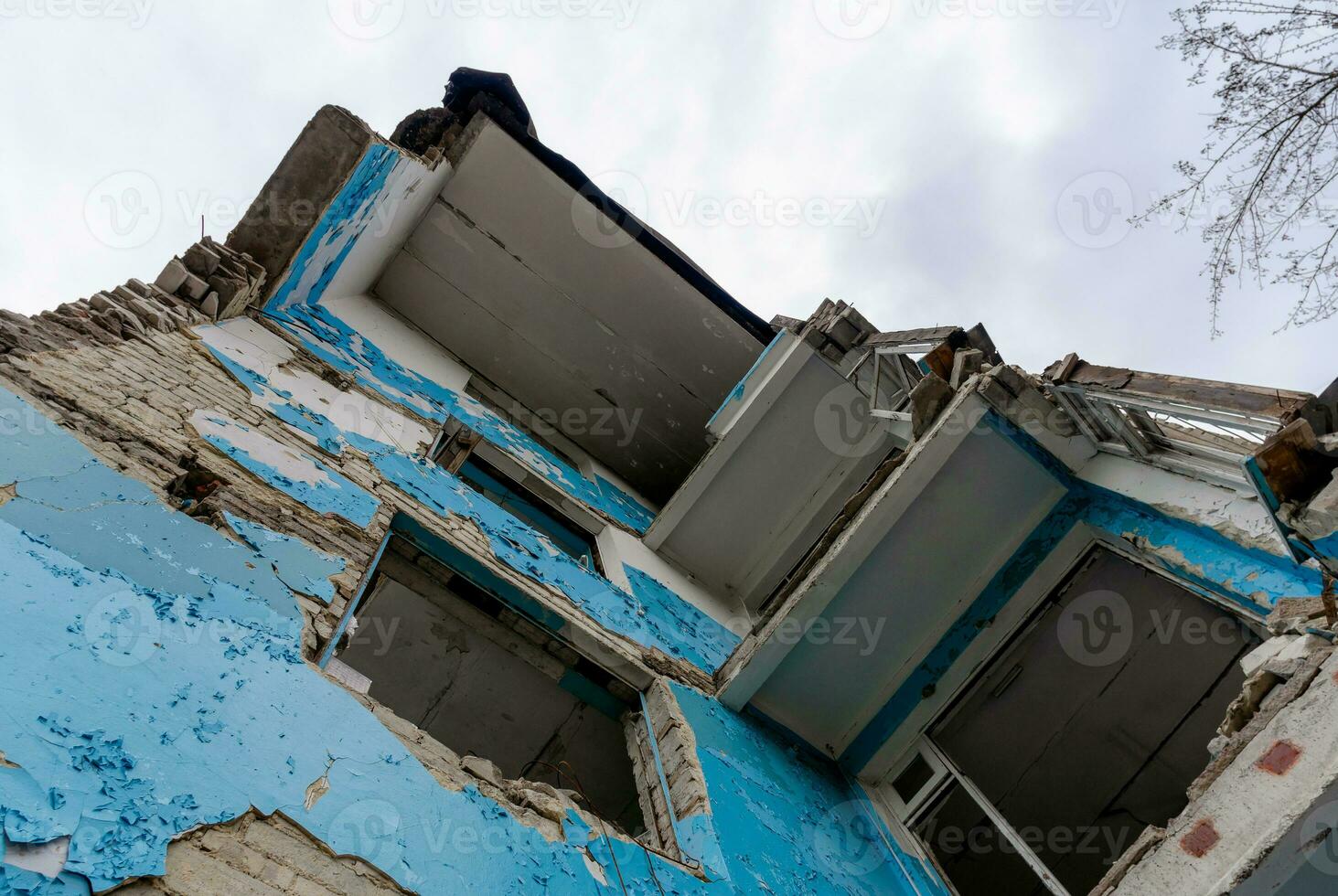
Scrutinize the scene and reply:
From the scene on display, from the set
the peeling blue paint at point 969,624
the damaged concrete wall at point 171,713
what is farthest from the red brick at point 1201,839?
the peeling blue paint at point 969,624

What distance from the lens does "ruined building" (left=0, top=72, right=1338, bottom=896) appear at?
250 centimetres

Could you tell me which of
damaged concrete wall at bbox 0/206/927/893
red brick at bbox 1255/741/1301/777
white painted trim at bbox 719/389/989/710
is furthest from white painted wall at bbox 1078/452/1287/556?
damaged concrete wall at bbox 0/206/927/893

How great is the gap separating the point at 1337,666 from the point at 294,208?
6.36m

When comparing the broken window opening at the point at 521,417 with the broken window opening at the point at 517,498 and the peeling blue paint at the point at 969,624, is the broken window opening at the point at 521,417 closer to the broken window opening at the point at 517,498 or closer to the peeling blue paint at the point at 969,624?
the broken window opening at the point at 517,498

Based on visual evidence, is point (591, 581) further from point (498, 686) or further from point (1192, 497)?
point (1192, 497)

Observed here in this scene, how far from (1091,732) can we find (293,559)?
7333 mm

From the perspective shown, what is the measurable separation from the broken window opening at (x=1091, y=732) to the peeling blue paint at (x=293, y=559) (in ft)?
16.7

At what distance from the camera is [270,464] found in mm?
3900

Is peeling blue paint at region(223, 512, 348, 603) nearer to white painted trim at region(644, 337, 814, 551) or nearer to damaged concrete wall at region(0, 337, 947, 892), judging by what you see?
damaged concrete wall at region(0, 337, 947, 892)

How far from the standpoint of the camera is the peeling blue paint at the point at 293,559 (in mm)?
3260

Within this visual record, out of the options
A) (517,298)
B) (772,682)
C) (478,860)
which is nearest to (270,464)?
(478,860)

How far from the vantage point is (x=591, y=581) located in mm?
5941

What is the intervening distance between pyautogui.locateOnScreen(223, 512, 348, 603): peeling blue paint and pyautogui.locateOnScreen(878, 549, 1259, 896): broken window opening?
509 cm

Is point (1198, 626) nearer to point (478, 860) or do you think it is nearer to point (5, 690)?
point (478, 860)
